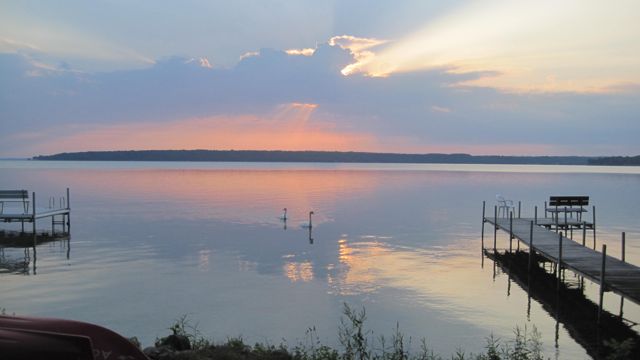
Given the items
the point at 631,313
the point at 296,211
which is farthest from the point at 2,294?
the point at 296,211

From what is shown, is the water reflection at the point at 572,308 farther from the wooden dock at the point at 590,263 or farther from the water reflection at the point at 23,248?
the water reflection at the point at 23,248

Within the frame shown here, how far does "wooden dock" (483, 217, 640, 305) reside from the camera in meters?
15.6

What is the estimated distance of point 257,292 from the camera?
1931 centimetres

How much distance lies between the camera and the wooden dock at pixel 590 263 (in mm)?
15625

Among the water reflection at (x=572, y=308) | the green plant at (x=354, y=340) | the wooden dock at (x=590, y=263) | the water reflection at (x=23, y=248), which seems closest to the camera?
the green plant at (x=354, y=340)

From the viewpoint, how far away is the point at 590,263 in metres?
19.0

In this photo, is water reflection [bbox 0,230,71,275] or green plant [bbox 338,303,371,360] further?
water reflection [bbox 0,230,71,275]

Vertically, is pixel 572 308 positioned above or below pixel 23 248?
below

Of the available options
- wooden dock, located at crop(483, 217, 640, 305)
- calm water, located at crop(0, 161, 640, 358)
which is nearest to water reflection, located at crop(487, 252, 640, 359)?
calm water, located at crop(0, 161, 640, 358)

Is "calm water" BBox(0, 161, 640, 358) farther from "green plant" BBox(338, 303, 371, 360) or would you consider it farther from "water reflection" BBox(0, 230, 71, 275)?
"green plant" BBox(338, 303, 371, 360)

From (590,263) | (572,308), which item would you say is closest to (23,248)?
(572,308)

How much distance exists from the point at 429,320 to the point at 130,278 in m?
12.6

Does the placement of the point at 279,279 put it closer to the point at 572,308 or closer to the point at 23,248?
the point at 572,308

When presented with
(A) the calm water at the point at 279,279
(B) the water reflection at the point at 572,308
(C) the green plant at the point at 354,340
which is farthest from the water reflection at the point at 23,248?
(B) the water reflection at the point at 572,308
